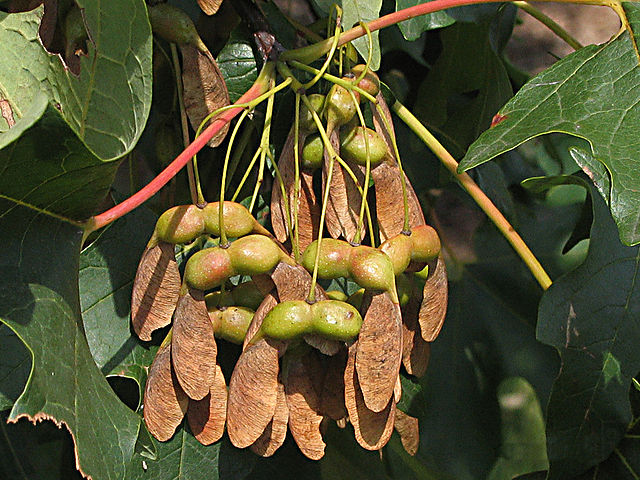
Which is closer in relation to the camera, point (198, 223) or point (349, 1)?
point (198, 223)

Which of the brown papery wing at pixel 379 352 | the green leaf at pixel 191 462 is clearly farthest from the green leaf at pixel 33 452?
the brown papery wing at pixel 379 352

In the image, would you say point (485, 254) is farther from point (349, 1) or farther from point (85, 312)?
point (85, 312)

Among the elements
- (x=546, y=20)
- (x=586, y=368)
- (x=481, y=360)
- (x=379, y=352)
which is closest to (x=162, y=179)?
(x=379, y=352)

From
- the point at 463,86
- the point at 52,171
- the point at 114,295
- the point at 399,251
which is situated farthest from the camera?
the point at 463,86

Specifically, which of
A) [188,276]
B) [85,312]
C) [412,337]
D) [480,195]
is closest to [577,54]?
[480,195]

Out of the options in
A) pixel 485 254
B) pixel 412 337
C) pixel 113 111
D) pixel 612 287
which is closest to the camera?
pixel 113 111

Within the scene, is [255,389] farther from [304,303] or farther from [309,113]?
[309,113]
